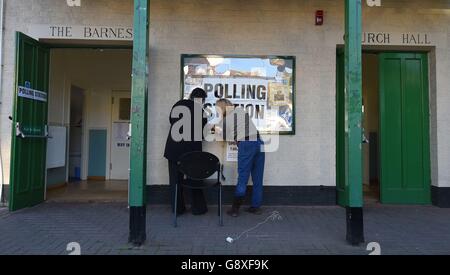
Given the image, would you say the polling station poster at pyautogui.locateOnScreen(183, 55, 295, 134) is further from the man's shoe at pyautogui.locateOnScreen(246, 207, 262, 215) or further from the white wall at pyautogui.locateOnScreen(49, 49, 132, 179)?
the white wall at pyautogui.locateOnScreen(49, 49, 132, 179)

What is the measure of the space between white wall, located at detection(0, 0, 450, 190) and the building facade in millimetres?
18

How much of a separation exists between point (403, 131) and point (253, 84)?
293 cm

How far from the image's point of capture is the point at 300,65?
22.6 ft

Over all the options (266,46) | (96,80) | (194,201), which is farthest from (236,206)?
(96,80)

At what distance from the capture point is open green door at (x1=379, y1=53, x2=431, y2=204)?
7.13 m

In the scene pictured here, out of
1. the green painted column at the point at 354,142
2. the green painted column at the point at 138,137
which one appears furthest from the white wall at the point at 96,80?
the green painted column at the point at 354,142

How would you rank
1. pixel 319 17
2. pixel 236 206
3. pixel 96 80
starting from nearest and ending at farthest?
pixel 236 206
pixel 319 17
pixel 96 80

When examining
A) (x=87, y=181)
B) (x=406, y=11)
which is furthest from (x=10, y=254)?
(x=406, y=11)

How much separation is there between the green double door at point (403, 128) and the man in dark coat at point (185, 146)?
270 cm

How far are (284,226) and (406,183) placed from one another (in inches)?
119

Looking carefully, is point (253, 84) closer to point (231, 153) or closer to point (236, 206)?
point (231, 153)

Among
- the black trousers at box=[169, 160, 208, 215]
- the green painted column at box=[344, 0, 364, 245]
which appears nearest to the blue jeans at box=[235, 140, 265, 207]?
the black trousers at box=[169, 160, 208, 215]

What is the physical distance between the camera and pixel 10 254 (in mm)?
4238

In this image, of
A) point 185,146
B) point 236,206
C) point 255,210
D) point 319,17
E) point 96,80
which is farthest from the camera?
point 96,80
